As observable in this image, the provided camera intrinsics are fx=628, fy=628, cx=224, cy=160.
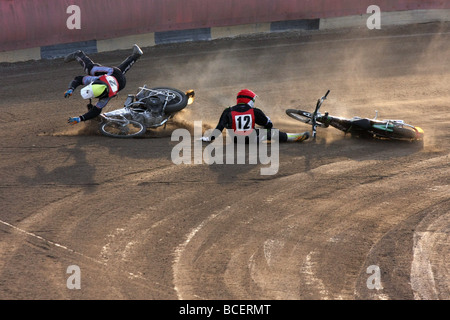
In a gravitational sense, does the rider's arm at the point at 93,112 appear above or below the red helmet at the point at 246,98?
below

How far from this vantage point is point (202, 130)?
13.9 meters

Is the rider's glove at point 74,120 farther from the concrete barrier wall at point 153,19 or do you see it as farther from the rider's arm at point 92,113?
the concrete barrier wall at point 153,19

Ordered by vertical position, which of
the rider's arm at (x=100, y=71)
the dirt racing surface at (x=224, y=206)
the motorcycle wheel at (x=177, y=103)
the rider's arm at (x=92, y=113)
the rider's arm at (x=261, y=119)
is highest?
the rider's arm at (x=100, y=71)

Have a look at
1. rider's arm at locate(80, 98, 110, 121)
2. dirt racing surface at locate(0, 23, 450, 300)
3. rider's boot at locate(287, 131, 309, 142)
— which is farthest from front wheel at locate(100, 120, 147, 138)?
rider's boot at locate(287, 131, 309, 142)

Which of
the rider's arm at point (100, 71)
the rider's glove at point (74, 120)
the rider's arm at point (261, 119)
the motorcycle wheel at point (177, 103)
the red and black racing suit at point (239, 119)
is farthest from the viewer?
the motorcycle wheel at point (177, 103)

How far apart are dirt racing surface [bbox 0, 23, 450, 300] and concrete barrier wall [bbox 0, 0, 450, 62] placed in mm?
1874

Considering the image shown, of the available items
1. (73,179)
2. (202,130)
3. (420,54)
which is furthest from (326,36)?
(73,179)

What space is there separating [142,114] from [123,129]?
0.53m

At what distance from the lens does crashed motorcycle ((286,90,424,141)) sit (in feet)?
43.1

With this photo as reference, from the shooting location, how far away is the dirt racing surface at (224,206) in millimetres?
8414

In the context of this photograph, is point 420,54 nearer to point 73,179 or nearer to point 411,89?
point 411,89

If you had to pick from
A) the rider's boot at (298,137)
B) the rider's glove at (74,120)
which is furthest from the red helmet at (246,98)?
the rider's glove at (74,120)

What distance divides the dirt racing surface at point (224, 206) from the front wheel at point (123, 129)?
0.22 m
